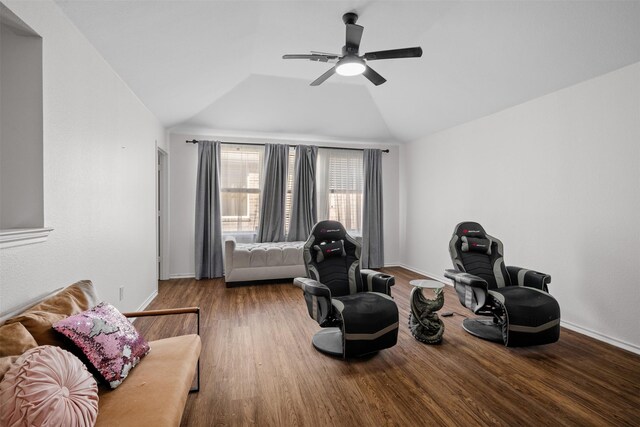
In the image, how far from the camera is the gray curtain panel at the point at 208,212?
525 cm

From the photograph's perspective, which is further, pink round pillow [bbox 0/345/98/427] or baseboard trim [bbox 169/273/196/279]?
baseboard trim [bbox 169/273/196/279]

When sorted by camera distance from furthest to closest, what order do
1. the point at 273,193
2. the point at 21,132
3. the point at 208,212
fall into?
the point at 273,193
the point at 208,212
the point at 21,132

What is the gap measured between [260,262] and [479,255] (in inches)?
121

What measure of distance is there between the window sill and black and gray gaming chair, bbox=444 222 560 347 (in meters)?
3.18

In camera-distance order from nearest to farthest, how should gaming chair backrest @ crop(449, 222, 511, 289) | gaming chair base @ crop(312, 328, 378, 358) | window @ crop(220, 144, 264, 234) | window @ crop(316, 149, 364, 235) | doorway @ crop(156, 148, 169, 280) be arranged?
gaming chair base @ crop(312, 328, 378, 358) → gaming chair backrest @ crop(449, 222, 511, 289) → doorway @ crop(156, 148, 169, 280) → window @ crop(220, 144, 264, 234) → window @ crop(316, 149, 364, 235)

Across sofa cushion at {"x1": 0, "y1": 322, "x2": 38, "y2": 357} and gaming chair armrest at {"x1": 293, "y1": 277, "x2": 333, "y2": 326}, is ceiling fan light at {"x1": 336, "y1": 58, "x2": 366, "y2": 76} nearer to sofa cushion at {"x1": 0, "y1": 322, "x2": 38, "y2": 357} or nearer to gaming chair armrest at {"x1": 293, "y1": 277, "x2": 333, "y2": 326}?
gaming chair armrest at {"x1": 293, "y1": 277, "x2": 333, "y2": 326}

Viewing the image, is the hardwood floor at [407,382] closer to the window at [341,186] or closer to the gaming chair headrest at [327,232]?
the gaming chair headrest at [327,232]

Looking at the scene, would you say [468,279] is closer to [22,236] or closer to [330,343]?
[330,343]

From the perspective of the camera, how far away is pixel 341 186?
19.9 feet

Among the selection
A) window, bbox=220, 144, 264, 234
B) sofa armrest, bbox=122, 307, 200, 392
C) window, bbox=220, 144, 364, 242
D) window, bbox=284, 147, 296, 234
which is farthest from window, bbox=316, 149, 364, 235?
sofa armrest, bbox=122, 307, 200, 392

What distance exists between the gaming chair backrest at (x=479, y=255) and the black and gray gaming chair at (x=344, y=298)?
101cm

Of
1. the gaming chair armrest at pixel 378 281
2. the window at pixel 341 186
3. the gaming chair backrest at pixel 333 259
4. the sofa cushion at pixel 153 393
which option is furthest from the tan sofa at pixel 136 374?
the window at pixel 341 186

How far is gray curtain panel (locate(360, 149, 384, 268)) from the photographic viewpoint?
19.8 feet

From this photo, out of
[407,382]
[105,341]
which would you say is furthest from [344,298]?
[105,341]
